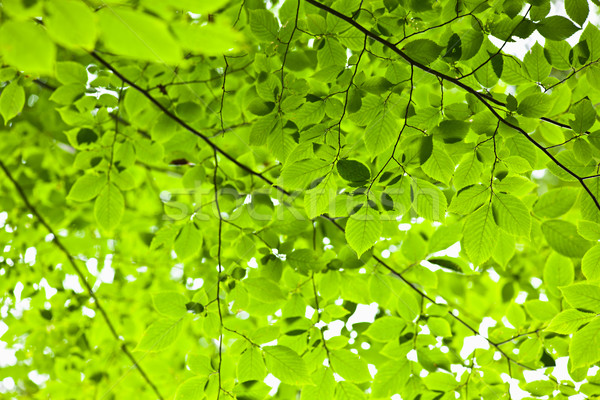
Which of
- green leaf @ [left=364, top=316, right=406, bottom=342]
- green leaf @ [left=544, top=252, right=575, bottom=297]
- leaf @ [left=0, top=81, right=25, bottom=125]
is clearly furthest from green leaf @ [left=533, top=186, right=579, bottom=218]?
leaf @ [left=0, top=81, right=25, bottom=125]

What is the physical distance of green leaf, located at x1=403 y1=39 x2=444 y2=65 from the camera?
1062 mm

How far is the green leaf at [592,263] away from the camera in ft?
3.52

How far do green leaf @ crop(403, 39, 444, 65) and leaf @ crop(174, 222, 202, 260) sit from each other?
103cm

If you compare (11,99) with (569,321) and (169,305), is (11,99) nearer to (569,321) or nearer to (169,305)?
(169,305)

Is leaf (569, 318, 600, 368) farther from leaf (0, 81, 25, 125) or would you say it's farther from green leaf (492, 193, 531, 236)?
leaf (0, 81, 25, 125)

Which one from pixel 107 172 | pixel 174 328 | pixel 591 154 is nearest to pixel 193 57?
pixel 107 172

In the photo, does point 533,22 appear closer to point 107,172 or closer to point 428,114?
point 428,114

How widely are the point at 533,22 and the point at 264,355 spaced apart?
1.37 m

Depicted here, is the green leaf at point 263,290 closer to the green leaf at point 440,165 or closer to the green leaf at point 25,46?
the green leaf at point 440,165

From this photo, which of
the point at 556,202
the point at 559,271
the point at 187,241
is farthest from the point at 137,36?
the point at 559,271

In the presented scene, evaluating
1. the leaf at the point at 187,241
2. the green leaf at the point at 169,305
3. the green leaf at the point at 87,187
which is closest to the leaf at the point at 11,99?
the green leaf at the point at 87,187

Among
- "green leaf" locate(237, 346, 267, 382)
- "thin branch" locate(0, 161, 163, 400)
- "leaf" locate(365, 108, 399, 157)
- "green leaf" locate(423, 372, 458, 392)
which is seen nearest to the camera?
"leaf" locate(365, 108, 399, 157)

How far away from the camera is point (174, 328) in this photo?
1350 millimetres

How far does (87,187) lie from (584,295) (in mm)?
1863
